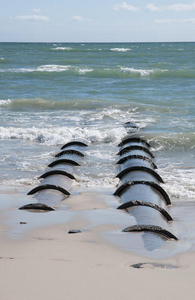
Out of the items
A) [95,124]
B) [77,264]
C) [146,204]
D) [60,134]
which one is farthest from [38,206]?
[95,124]

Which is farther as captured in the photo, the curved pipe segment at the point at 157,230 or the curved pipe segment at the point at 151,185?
the curved pipe segment at the point at 151,185

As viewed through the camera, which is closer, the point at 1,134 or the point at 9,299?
the point at 9,299

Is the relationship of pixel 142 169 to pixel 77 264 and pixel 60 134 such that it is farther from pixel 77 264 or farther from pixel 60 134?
pixel 60 134

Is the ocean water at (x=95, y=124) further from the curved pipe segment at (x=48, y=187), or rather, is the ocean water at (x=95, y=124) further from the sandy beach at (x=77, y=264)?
the sandy beach at (x=77, y=264)

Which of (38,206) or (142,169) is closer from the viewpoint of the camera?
(38,206)

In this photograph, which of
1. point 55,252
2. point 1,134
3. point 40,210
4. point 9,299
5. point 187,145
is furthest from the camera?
point 1,134

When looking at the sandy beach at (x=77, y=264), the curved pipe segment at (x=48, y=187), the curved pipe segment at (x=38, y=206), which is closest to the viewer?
the sandy beach at (x=77, y=264)

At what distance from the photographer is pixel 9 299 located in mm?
2996

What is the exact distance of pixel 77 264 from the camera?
3.71m

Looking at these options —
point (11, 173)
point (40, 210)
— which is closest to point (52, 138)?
point (11, 173)

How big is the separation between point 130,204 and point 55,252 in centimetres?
174

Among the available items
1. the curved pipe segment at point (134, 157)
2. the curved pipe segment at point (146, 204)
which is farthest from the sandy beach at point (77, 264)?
the curved pipe segment at point (134, 157)

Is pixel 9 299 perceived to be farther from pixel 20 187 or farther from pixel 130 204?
pixel 20 187

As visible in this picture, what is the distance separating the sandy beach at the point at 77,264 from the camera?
3.16 m
